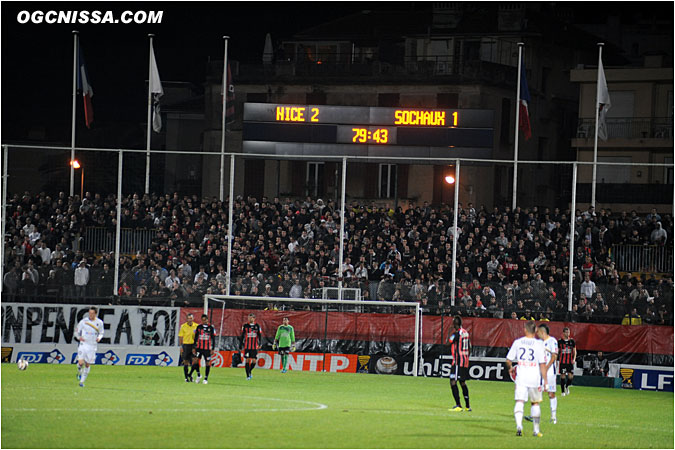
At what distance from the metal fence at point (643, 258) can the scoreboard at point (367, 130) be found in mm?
9416

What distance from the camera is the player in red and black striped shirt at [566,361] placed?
26.6 meters

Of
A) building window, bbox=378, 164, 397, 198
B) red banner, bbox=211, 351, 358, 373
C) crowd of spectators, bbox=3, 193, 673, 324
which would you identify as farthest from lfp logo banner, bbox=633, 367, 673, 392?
building window, bbox=378, 164, 397, 198

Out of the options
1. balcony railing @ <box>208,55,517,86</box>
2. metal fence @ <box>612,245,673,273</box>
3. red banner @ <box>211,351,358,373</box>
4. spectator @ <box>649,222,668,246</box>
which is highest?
balcony railing @ <box>208,55,517,86</box>

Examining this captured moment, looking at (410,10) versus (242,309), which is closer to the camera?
(242,309)

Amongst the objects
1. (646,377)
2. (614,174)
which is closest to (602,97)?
(646,377)

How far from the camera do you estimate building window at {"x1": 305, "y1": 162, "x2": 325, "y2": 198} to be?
55.4 m

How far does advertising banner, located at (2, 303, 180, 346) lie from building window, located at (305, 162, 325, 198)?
2465 cm

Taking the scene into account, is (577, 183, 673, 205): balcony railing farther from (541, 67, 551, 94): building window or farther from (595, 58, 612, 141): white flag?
(541, 67, 551, 94): building window

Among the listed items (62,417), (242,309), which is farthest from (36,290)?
(62,417)

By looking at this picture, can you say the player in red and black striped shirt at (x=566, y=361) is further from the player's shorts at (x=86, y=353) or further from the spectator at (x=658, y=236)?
the player's shorts at (x=86, y=353)

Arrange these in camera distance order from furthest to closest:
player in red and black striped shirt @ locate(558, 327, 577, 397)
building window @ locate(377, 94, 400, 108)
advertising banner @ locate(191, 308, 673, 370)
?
building window @ locate(377, 94, 400, 108)
advertising banner @ locate(191, 308, 673, 370)
player in red and black striped shirt @ locate(558, 327, 577, 397)

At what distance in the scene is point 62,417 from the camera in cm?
1848

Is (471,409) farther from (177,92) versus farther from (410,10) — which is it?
(177,92)

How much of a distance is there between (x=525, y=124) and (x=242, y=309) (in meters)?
14.9
